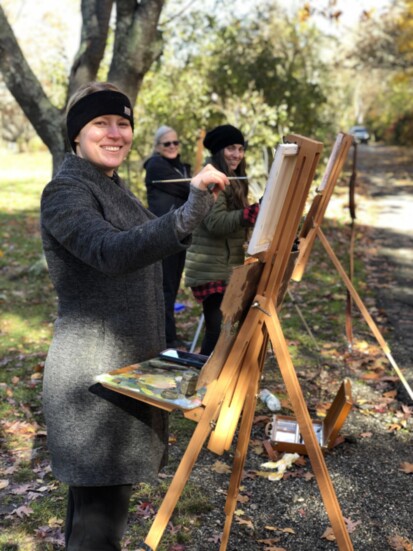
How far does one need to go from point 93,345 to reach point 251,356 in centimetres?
54

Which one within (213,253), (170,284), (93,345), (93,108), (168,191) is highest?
(93,108)

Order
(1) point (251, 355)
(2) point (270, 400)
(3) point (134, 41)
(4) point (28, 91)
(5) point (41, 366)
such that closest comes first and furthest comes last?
1. (1) point (251, 355)
2. (2) point (270, 400)
3. (5) point (41, 366)
4. (3) point (134, 41)
5. (4) point (28, 91)

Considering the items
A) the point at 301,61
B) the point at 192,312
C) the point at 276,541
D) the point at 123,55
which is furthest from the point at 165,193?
the point at 301,61

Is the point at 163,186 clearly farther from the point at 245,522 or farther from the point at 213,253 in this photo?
the point at 245,522

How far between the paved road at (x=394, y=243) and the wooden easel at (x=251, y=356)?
3.30m

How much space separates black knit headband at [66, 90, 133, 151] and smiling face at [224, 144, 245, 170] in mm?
2379

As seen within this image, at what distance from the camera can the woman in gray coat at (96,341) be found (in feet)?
6.61

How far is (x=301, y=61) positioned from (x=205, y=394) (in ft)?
55.8

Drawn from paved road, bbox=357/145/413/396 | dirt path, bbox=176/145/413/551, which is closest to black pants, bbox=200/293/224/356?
dirt path, bbox=176/145/413/551

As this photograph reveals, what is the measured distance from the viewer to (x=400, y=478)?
3797 mm

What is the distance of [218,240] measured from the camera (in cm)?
450

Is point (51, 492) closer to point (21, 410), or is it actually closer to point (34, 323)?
point (21, 410)

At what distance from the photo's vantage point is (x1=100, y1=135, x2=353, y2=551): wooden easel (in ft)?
6.75

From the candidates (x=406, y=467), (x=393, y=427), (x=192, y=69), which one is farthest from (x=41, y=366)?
(x=192, y=69)
